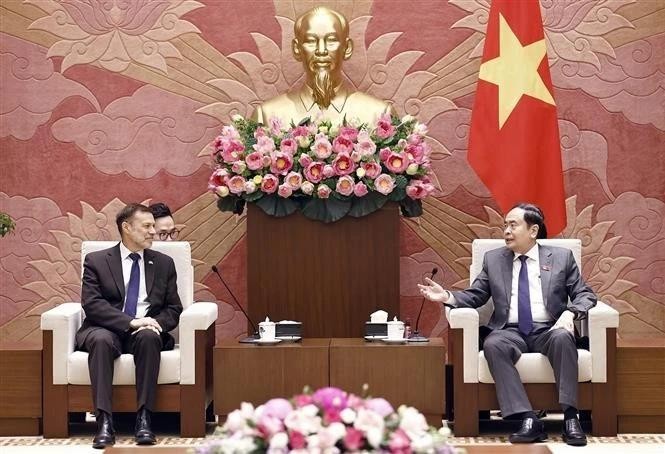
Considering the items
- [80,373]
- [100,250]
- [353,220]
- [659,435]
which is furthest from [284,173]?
[659,435]

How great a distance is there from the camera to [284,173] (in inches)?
259

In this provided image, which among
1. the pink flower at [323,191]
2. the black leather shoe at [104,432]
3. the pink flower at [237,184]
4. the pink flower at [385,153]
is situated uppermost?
the pink flower at [385,153]

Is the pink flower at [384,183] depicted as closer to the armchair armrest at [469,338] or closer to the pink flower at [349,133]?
the pink flower at [349,133]

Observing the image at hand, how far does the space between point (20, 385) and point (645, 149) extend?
13.6 ft

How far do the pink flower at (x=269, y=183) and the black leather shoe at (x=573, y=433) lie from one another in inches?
77.5

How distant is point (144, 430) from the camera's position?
5.94 meters

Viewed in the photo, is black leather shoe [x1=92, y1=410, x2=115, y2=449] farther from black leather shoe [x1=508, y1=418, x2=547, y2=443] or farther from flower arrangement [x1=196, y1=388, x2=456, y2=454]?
flower arrangement [x1=196, y1=388, x2=456, y2=454]

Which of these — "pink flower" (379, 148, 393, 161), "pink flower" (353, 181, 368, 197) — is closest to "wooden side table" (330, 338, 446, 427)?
"pink flower" (353, 181, 368, 197)

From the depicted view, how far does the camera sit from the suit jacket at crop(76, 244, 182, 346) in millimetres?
6250

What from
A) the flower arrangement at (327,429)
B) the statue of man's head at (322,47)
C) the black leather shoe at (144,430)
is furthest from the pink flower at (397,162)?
the flower arrangement at (327,429)

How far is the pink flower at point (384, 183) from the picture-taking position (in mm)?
6550

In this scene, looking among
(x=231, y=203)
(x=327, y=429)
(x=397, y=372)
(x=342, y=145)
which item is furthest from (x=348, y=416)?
(x=231, y=203)

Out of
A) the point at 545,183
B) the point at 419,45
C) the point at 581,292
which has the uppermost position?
the point at 419,45

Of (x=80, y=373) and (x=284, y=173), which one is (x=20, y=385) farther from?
(x=284, y=173)
